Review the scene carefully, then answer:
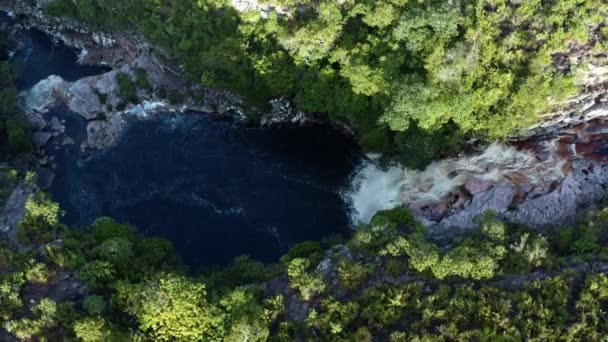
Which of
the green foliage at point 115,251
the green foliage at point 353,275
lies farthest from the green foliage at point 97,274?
the green foliage at point 353,275

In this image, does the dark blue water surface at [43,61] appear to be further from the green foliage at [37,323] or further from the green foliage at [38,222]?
the green foliage at [37,323]

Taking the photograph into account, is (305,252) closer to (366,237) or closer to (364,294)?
(366,237)

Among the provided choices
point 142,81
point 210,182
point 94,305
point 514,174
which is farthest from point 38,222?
point 514,174

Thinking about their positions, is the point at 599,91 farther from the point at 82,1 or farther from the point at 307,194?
the point at 82,1

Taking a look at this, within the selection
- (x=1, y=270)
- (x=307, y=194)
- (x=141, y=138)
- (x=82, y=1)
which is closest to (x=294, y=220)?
(x=307, y=194)

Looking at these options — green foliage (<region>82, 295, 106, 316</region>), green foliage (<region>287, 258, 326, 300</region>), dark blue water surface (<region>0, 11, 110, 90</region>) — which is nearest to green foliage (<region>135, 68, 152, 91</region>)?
dark blue water surface (<region>0, 11, 110, 90</region>)
